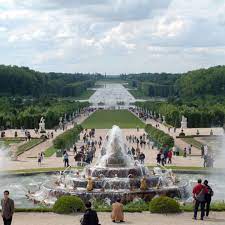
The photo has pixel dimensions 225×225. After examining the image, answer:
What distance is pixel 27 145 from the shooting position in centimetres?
5175

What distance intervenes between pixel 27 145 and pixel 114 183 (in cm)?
2789

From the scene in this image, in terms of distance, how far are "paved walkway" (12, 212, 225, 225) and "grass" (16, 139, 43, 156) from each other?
26.7 m

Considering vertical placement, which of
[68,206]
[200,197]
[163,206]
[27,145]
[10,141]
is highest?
[10,141]

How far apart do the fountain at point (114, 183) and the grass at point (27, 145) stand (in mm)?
19516

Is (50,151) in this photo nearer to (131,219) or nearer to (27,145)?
(27,145)

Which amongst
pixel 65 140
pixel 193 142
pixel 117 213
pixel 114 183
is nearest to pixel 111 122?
pixel 193 142

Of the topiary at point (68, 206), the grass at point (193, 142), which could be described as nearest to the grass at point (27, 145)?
the grass at point (193, 142)

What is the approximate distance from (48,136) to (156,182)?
3712cm

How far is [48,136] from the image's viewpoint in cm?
6138

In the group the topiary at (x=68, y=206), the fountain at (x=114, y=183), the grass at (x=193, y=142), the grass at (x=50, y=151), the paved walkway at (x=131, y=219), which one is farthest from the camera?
the grass at (x=193, y=142)

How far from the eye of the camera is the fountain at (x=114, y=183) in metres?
23.8

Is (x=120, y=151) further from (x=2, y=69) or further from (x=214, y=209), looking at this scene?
(x=2, y=69)

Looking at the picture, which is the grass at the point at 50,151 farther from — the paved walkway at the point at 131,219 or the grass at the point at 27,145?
the paved walkway at the point at 131,219

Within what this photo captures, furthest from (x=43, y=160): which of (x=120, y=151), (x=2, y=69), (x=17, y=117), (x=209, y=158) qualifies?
(x=2, y=69)
